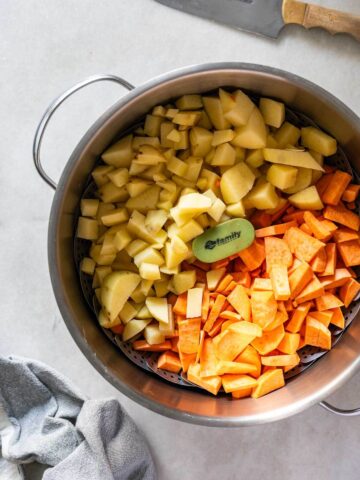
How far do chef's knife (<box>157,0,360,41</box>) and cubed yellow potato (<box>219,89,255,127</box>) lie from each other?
279 millimetres

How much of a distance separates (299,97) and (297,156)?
13 centimetres

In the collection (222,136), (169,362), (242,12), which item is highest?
(242,12)

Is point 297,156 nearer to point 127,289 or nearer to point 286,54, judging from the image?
point 286,54

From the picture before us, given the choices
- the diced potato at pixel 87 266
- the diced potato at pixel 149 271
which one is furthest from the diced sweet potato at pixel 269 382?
the diced potato at pixel 87 266

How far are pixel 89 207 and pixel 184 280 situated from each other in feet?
0.94

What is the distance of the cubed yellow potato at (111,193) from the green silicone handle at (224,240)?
0.69 feet

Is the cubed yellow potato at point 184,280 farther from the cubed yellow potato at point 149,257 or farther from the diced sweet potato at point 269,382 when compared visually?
the diced sweet potato at point 269,382

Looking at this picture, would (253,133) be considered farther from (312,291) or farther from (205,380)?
(205,380)

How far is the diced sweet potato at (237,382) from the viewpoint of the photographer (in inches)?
47.7

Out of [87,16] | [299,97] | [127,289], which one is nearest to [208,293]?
[127,289]

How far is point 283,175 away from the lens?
1176 mm

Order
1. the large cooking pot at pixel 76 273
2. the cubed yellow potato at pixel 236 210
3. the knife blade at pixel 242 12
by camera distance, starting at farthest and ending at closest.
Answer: the knife blade at pixel 242 12 < the cubed yellow potato at pixel 236 210 < the large cooking pot at pixel 76 273

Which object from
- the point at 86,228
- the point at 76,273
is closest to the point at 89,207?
the point at 86,228

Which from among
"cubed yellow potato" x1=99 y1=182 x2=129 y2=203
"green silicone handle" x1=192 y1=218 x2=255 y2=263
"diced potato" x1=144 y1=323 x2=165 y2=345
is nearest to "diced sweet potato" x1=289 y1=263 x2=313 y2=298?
"green silicone handle" x1=192 y1=218 x2=255 y2=263
